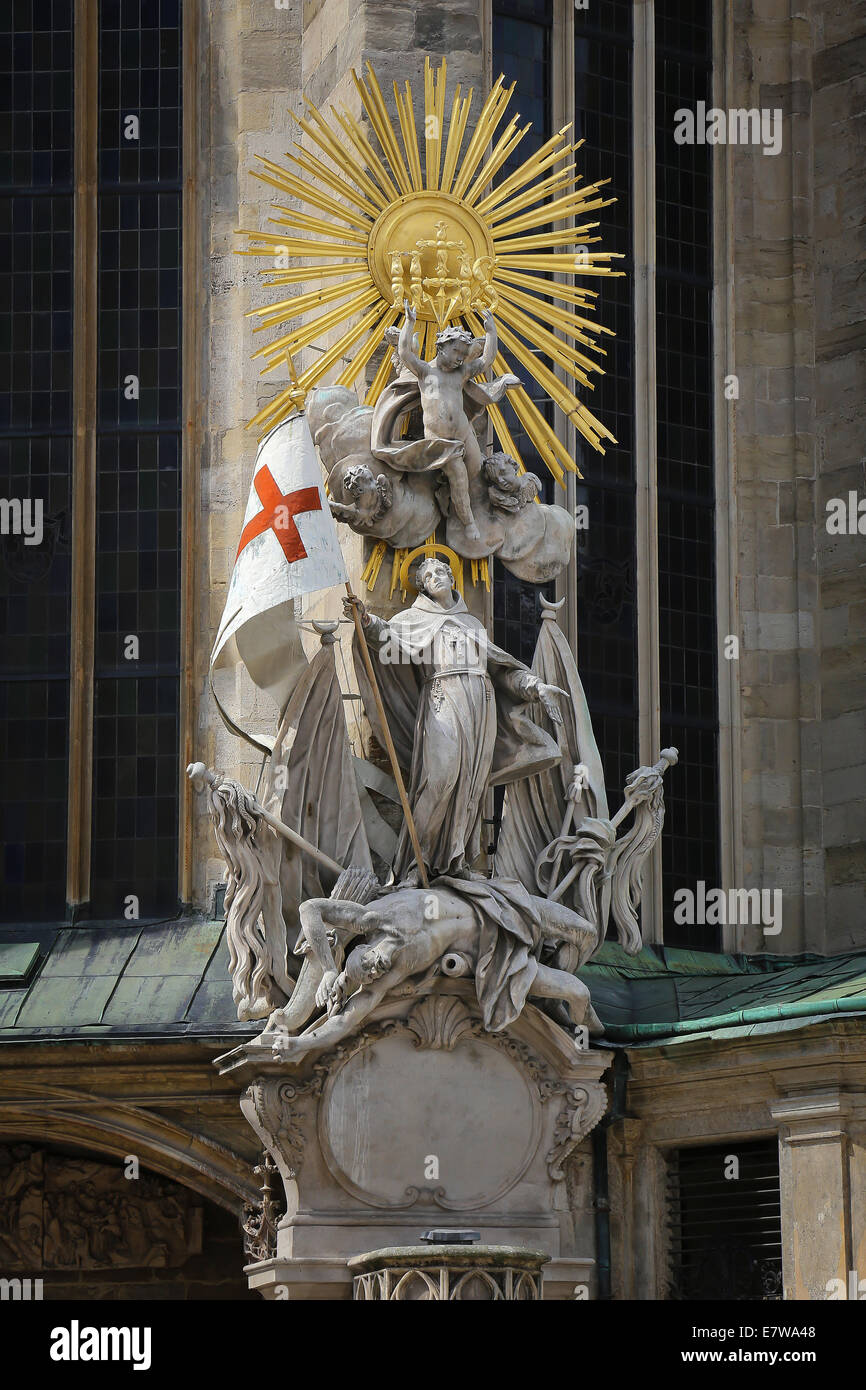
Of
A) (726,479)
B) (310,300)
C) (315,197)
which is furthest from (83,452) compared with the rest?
(726,479)

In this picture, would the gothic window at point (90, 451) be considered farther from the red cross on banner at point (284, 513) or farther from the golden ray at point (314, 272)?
the red cross on banner at point (284, 513)

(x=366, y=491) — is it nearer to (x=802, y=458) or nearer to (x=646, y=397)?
(x=646, y=397)

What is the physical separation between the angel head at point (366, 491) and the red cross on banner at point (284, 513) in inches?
24.9

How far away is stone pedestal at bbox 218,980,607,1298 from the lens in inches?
686

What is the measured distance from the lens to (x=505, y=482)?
18891 millimetres

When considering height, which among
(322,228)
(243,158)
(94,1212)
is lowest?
(94,1212)

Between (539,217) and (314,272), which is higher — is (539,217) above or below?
above

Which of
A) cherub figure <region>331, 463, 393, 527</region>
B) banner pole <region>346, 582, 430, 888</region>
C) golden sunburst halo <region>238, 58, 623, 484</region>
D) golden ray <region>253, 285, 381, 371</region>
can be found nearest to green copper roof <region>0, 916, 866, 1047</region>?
banner pole <region>346, 582, 430, 888</region>

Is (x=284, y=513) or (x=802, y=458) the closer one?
(x=284, y=513)

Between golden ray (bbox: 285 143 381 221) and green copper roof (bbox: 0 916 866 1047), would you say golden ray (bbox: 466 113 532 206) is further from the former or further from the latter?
green copper roof (bbox: 0 916 866 1047)

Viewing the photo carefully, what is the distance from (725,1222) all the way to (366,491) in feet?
15.2

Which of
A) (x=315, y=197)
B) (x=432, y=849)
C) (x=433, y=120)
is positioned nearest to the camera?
(x=432, y=849)

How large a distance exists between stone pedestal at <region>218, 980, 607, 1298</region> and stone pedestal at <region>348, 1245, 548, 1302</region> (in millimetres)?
631
